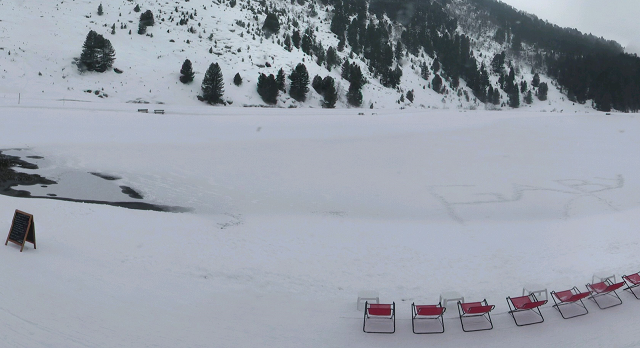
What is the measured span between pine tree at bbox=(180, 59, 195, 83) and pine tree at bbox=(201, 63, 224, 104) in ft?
5.67

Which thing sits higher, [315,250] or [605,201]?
[605,201]

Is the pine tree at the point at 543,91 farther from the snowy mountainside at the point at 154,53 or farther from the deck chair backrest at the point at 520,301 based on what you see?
the deck chair backrest at the point at 520,301

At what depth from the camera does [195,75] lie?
3909 cm

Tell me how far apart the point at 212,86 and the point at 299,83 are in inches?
384

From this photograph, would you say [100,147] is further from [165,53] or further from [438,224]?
[165,53]

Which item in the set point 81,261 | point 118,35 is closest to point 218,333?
point 81,261

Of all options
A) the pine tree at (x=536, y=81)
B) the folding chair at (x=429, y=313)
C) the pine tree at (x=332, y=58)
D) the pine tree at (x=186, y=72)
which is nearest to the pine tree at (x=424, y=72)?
the pine tree at (x=332, y=58)

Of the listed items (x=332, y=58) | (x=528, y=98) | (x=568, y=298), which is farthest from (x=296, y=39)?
(x=568, y=298)

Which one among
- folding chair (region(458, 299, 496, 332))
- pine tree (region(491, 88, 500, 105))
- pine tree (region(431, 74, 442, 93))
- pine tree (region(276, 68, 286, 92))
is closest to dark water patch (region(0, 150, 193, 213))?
folding chair (region(458, 299, 496, 332))

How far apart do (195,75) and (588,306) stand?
37772mm

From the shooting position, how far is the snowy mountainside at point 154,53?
33.0 m

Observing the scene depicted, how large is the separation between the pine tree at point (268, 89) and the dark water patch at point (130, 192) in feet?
86.2

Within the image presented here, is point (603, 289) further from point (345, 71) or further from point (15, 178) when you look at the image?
point (345, 71)

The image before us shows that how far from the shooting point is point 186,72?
37.4m
